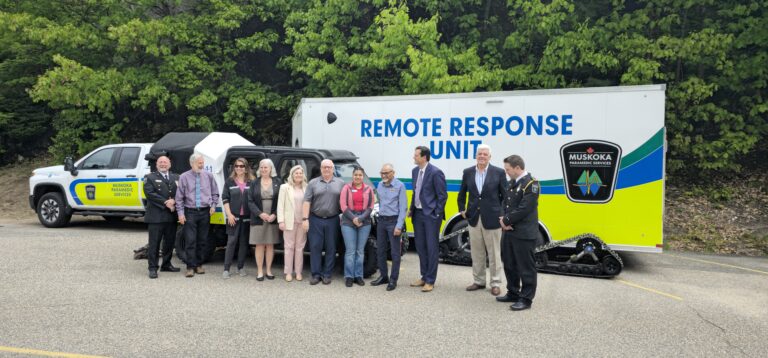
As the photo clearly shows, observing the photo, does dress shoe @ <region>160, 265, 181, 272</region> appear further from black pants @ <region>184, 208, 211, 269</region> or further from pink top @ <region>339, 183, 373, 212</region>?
pink top @ <region>339, 183, 373, 212</region>

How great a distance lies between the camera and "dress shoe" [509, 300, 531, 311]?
20.1 feet

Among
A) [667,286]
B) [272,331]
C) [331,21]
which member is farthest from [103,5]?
[667,286]

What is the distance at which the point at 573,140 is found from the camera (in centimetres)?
847

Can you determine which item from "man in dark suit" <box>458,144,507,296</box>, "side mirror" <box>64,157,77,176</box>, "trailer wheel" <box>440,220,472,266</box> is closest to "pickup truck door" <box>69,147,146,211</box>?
"side mirror" <box>64,157,77,176</box>

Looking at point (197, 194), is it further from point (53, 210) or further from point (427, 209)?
point (53, 210)

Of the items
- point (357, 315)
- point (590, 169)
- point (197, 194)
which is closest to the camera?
point (357, 315)

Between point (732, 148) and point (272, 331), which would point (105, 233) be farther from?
point (732, 148)

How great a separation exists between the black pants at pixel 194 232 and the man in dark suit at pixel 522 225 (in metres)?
4.16

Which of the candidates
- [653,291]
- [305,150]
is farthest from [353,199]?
[653,291]

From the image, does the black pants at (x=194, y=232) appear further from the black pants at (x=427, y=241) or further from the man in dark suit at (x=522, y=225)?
the man in dark suit at (x=522, y=225)

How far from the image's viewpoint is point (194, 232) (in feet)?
25.2

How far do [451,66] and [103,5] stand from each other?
11.4 m

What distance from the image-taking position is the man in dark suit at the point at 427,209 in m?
6.93

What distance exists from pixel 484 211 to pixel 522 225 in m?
0.83
